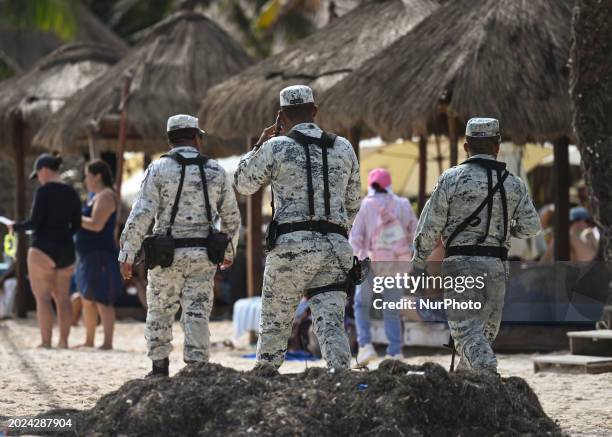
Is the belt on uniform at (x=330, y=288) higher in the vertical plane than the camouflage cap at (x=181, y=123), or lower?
lower

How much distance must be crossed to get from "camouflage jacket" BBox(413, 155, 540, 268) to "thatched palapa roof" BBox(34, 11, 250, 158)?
906 centimetres

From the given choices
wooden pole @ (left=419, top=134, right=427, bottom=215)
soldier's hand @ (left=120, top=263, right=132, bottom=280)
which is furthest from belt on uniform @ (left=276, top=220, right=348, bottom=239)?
wooden pole @ (left=419, top=134, right=427, bottom=215)

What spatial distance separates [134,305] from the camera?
56.1ft

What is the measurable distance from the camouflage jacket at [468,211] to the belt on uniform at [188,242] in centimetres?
119

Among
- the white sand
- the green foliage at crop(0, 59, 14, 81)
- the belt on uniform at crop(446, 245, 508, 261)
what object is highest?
the green foliage at crop(0, 59, 14, 81)

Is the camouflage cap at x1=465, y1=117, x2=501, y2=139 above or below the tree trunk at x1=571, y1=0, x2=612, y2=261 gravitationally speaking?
below

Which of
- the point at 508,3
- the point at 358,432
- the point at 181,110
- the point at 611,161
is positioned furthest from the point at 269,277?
the point at 181,110

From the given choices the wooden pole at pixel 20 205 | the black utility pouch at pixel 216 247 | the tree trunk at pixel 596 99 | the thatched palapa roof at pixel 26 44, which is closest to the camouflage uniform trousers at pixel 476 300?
the black utility pouch at pixel 216 247

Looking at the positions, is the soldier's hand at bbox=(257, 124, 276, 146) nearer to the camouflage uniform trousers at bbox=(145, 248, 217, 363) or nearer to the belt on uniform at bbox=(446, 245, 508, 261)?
the camouflage uniform trousers at bbox=(145, 248, 217, 363)

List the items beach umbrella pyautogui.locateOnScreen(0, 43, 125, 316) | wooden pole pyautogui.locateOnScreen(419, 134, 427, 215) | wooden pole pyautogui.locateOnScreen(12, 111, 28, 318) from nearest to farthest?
wooden pole pyautogui.locateOnScreen(419, 134, 427, 215), wooden pole pyautogui.locateOnScreen(12, 111, 28, 318), beach umbrella pyautogui.locateOnScreen(0, 43, 125, 316)

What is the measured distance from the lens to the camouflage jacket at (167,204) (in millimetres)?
7371

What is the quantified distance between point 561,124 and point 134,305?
723 centimetres

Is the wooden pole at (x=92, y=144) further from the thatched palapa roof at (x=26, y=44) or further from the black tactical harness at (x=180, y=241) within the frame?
the thatched palapa roof at (x=26, y=44)

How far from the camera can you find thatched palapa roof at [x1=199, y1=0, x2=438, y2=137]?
534 inches
